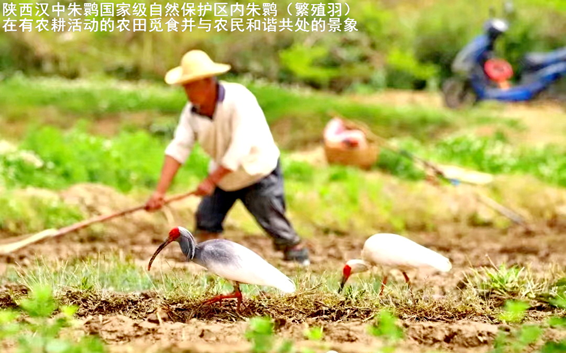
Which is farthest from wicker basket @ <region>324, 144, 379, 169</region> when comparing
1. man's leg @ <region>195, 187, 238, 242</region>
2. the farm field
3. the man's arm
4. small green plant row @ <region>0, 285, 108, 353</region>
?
small green plant row @ <region>0, 285, 108, 353</region>

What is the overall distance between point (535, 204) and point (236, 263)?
6.64m

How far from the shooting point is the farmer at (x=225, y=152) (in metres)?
6.02

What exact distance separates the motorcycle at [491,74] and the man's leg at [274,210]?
28.8ft

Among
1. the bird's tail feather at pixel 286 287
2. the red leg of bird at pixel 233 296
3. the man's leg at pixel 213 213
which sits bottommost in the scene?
the man's leg at pixel 213 213

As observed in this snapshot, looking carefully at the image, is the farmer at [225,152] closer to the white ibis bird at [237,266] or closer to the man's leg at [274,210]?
the man's leg at [274,210]

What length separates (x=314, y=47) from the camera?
16781 mm

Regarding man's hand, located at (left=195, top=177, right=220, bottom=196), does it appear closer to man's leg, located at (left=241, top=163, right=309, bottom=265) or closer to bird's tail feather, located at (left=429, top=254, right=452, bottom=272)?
man's leg, located at (left=241, top=163, right=309, bottom=265)

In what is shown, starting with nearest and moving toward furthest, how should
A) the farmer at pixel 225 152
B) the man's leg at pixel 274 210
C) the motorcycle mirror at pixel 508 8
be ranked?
the farmer at pixel 225 152 → the man's leg at pixel 274 210 → the motorcycle mirror at pixel 508 8

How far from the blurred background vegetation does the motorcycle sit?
154 cm

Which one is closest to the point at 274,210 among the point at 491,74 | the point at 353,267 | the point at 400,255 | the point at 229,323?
the point at 353,267

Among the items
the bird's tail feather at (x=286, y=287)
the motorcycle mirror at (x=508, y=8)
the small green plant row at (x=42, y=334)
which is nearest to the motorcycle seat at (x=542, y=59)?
the motorcycle mirror at (x=508, y=8)

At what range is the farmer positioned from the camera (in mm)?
6023

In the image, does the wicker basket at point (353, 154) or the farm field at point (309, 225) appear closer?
the farm field at point (309, 225)

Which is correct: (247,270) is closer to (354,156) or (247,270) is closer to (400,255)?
(400,255)
